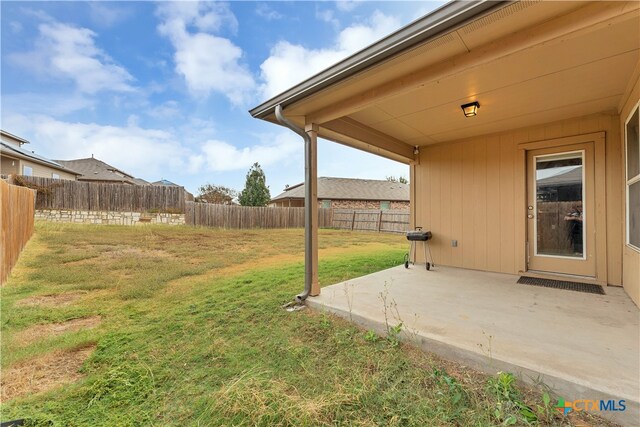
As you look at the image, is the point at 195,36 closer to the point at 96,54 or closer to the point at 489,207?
the point at 96,54

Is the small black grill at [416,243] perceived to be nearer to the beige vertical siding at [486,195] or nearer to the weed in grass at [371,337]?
the beige vertical siding at [486,195]

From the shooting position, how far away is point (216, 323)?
2.72 meters

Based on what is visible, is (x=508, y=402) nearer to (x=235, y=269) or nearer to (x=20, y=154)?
(x=235, y=269)

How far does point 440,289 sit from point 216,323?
2.69 m

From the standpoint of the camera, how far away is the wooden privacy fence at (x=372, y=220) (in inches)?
573

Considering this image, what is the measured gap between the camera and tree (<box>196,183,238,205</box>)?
77.2 ft

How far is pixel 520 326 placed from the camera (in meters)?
2.19

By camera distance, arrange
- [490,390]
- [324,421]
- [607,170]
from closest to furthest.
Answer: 1. [324,421]
2. [490,390]
3. [607,170]

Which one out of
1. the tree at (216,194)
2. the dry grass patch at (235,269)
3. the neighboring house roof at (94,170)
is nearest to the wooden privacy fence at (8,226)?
the dry grass patch at (235,269)

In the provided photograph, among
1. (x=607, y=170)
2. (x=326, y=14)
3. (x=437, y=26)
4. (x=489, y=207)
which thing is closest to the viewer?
(x=437, y=26)

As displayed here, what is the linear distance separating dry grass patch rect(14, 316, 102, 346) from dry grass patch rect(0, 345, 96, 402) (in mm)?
469

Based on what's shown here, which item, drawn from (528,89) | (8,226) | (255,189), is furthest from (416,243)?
(255,189)

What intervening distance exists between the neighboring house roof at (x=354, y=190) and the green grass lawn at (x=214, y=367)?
52.1 ft

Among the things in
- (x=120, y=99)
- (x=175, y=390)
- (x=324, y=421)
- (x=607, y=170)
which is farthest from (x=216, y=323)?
(x=120, y=99)
